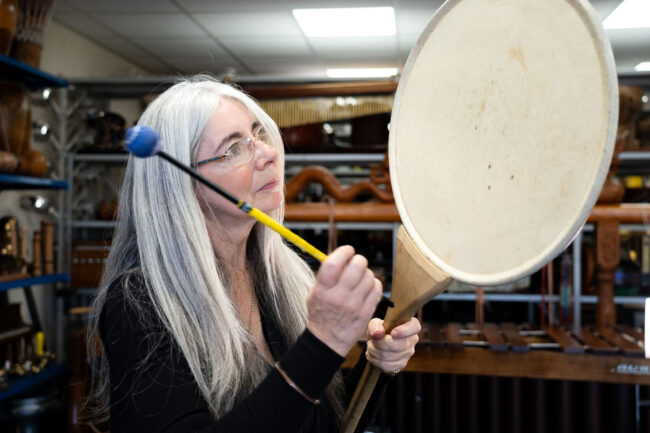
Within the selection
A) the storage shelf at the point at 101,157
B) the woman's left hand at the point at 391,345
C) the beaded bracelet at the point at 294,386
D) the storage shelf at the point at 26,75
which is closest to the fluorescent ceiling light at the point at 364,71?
the storage shelf at the point at 101,157

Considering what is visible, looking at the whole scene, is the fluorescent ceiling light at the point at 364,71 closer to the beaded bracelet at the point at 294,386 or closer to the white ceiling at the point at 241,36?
the white ceiling at the point at 241,36

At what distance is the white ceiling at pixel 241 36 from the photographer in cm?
425

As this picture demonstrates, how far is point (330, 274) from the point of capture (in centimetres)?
72

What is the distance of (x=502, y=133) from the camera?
675 millimetres

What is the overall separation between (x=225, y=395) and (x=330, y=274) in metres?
0.35

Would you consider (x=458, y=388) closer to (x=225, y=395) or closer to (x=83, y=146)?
(x=225, y=395)

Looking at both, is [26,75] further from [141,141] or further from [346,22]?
[141,141]

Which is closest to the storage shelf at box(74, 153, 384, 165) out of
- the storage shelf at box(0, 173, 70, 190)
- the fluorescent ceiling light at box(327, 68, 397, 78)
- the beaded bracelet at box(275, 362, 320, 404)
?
the storage shelf at box(0, 173, 70, 190)

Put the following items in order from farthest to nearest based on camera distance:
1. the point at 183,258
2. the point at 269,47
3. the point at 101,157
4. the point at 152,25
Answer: the point at 269,47 → the point at 152,25 → the point at 101,157 → the point at 183,258

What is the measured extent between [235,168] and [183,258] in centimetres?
19

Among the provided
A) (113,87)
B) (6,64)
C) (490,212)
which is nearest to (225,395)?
(490,212)

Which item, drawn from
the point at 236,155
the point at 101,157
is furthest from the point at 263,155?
the point at 101,157

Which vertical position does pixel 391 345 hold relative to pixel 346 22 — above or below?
below

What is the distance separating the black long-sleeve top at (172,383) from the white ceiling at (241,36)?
2829mm
